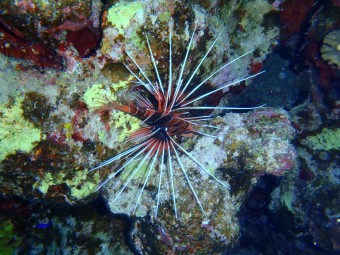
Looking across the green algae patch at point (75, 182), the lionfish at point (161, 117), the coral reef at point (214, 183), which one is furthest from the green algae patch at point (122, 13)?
the coral reef at point (214, 183)

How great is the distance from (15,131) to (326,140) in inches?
198

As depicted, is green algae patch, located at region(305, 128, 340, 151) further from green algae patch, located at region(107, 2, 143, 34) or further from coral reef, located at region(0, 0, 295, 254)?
green algae patch, located at region(107, 2, 143, 34)

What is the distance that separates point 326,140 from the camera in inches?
194

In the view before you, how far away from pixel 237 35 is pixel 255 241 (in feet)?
15.2

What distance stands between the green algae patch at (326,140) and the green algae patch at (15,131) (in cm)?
467

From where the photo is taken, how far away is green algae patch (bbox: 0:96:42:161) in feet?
8.81

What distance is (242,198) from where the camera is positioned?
14.8 feet

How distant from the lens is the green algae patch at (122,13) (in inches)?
113

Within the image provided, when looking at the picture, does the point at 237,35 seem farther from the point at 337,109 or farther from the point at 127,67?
the point at 127,67

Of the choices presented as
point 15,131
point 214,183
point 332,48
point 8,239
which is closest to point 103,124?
point 15,131

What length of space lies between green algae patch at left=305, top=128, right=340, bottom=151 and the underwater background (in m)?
0.02

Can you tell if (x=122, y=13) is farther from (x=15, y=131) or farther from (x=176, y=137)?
(x=176, y=137)

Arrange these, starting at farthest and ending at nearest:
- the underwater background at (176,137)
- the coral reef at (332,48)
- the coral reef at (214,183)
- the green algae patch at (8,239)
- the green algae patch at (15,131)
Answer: the coral reef at (332,48), the green algae patch at (8,239), the coral reef at (214,183), the underwater background at (176,137), the green algae patch at (15,131)

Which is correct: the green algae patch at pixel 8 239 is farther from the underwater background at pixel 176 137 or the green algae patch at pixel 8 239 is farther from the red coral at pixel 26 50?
the red coral at pixel 26 50
